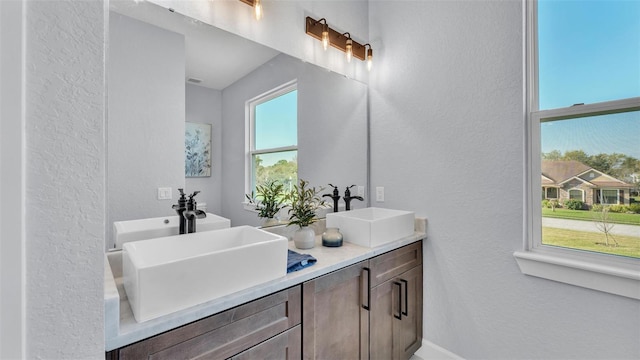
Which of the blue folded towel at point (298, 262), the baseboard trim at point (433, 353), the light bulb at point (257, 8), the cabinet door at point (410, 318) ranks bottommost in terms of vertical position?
the baseboard trim at point (433, 353)

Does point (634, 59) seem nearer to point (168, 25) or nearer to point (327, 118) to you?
point (327, 118)

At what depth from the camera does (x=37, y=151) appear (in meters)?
0.58

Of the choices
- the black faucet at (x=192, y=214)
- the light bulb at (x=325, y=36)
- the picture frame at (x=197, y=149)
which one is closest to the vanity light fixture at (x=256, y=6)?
the light bulb at (x=325, y=36)

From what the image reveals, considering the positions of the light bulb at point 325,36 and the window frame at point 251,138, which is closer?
the window frame at point 251,138

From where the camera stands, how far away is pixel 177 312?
81cm

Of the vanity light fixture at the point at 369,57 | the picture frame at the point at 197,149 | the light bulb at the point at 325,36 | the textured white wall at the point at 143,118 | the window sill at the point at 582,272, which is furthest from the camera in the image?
the vanity light fixture at the point at 369,57

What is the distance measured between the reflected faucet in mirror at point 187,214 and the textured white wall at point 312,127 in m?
0.18

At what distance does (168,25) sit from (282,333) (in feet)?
4.58

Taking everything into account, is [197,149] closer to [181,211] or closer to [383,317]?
[181,211]

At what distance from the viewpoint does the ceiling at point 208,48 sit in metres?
1.17

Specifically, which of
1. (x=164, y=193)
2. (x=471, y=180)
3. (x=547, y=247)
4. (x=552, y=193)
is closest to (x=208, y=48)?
(x=164, y=193)

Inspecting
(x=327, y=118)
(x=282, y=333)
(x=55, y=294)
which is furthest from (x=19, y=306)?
(x=327, y=118)

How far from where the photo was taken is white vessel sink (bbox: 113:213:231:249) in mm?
1106

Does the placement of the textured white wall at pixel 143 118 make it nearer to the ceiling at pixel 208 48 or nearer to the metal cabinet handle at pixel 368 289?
the ceiling at pixel 208 48
